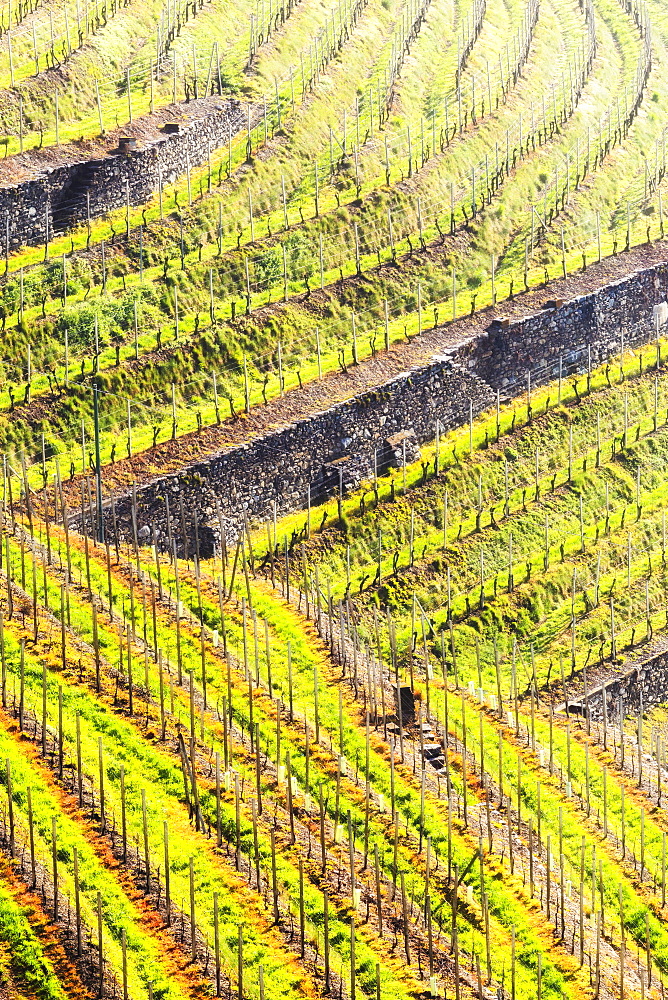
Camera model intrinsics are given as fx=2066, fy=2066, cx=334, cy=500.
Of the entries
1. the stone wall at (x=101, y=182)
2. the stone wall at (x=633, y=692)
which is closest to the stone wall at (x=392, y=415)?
A: the stone wall at (x=633, y=692)

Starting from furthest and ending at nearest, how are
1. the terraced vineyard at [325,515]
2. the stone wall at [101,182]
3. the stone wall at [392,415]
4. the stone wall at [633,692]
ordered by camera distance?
the stone wall at [101,182]
the stone wall at [392,415]
the stone wall at [633,692]
the terraced vineyard at [325,515]

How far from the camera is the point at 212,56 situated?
7212 cm

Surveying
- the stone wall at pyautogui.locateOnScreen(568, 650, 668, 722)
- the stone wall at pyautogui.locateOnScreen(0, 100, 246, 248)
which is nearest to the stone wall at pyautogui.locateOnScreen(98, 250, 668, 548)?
the stone wall at pyautogui.locateOnScreen(568, 650, 668, 722)

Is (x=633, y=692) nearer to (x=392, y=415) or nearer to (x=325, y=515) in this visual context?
(x=325, y=515)

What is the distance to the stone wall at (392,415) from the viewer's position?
5469 cm

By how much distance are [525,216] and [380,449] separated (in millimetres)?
15273

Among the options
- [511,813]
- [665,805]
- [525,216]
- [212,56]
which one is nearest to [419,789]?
[511,813]

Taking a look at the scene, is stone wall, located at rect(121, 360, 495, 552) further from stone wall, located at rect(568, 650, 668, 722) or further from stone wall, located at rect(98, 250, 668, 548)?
stone wall, located at rect(568, 650, 668, 722)

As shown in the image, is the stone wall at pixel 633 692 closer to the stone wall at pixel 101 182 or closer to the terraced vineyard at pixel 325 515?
the terraced vineyard at pixel 325 515

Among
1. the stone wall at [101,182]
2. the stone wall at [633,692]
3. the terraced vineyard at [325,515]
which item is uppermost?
the stone wall at [101,182]

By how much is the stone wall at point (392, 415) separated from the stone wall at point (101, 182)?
1045cm

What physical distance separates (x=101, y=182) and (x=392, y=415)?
11796mm

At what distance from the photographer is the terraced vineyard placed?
1602 inches

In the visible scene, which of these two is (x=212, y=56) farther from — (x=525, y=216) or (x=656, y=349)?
(x=656, y=349)
